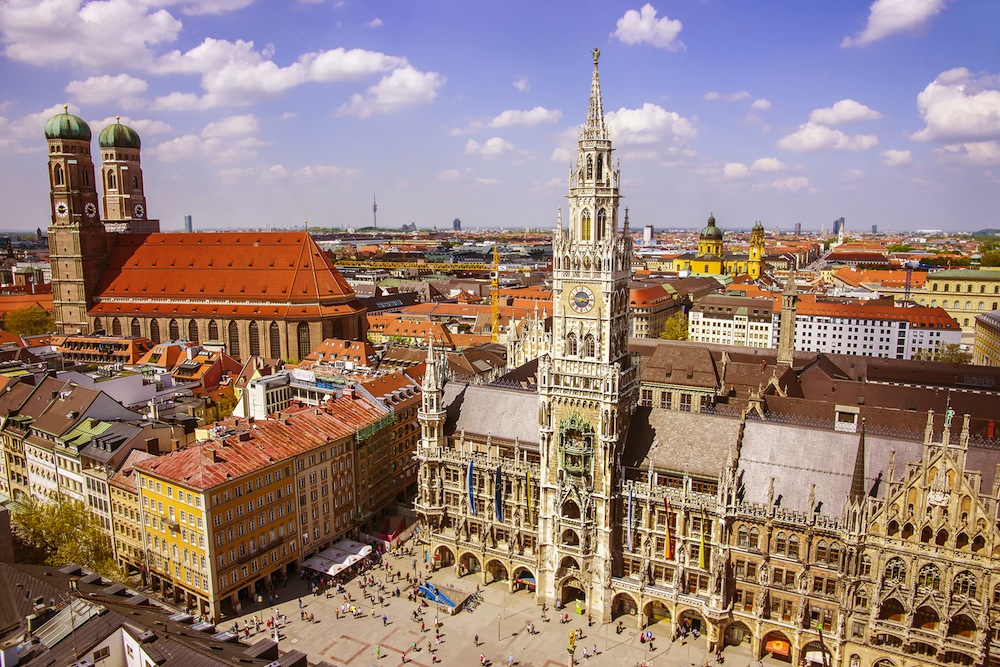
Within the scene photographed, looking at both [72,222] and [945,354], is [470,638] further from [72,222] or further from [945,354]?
[72,222]

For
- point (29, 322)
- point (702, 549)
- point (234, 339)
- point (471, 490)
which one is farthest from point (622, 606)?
point (29, 322)

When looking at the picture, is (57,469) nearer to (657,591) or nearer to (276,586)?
(276,586)

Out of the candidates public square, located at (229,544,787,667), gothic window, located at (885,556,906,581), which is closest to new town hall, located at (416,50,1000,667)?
gothic window, located at (885,556,906,581)

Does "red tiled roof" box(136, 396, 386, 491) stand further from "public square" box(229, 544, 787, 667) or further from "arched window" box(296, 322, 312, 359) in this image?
"arched window" box(296, 322, 312, 359)

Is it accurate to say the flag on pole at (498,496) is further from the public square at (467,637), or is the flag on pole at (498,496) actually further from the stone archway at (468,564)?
the public square at (467,637)

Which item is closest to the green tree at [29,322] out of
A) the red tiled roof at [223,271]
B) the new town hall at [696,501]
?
the red tiled roof at [223,271]
